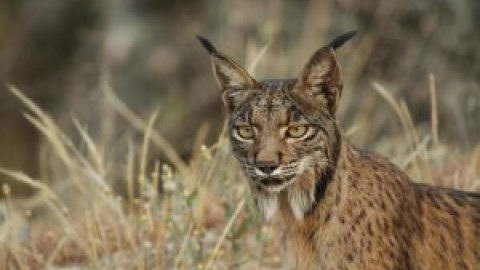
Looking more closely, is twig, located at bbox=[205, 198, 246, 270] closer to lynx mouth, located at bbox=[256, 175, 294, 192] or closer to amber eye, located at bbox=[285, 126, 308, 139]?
lynx mouth, located at bbox=[256, 175, 294, 192]

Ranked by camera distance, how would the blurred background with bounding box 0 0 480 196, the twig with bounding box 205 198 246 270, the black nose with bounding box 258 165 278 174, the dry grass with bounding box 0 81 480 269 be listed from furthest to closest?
the blurred background with bounding box 0 0 480 196, the dry grass with bounding box 0 81 480 269, the twig with bounding box 205 198 246 270, the black nose with bounding box 258 165 278 174

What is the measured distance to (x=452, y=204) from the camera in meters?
8.23

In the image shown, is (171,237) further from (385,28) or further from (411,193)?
(385,28)

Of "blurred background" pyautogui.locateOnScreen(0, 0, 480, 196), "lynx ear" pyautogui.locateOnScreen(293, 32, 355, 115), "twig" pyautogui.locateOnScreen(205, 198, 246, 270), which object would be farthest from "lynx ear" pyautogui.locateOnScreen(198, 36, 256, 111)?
"blurred background" pyautogui.locateOnScreen(0, 0, 480, 196)

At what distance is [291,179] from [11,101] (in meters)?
15.3

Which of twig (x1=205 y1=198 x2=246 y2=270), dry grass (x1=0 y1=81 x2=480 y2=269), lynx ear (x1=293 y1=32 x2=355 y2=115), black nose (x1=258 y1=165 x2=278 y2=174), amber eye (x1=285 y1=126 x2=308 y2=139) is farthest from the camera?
dry grass (x1=0 y1=81 x2=480 y2=269)

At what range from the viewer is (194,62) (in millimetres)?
21422

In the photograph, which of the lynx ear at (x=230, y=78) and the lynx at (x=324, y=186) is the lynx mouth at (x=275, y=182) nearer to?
the lynx at (x=324, y=186)

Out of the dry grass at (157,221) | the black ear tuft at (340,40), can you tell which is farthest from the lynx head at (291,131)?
the dry grass at (157,221)

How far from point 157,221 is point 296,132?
7.70ft

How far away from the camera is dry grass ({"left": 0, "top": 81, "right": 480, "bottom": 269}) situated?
9344mm

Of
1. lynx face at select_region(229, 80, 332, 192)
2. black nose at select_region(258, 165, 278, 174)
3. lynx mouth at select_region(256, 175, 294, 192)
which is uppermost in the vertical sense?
lynx face at select_region(229, 80, 332, 192)

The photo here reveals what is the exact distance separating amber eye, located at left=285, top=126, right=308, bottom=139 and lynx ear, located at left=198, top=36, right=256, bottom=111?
32 cm

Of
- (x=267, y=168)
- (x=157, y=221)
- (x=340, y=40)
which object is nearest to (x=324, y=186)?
(x=267, y=168)
